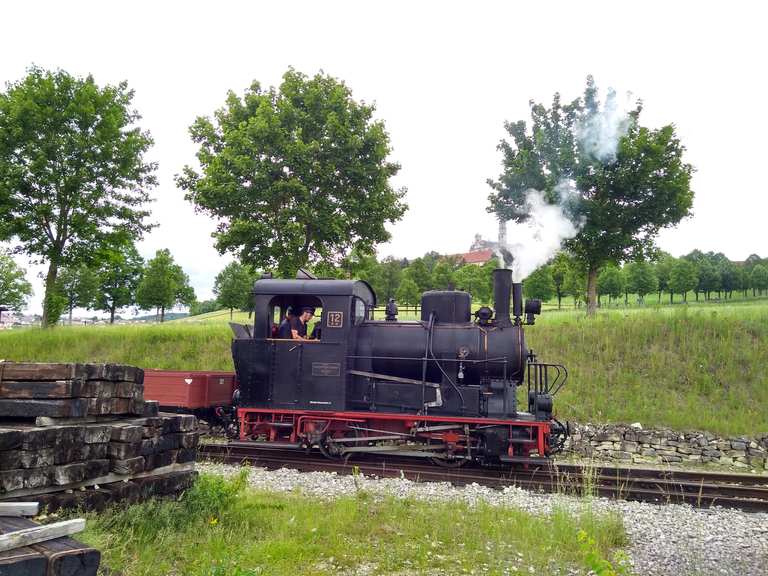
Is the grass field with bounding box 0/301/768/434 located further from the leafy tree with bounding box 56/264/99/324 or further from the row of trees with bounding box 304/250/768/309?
the leafy tree with bounding box 56/264/99/324

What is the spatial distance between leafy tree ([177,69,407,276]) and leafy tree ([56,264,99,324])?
91.8 feet

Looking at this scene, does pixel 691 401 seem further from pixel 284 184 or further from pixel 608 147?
pixel 284 184

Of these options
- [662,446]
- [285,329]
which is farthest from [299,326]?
[662,446]

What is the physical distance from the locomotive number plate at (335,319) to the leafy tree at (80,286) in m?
38.5

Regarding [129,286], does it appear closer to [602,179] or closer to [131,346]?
[131,346]

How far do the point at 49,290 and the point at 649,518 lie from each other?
21007mm

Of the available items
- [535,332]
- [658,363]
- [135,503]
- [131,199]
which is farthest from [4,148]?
[658,363]

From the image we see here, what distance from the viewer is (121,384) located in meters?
5.72

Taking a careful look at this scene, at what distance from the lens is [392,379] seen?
966 cm

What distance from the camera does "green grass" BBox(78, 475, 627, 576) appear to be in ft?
15.8

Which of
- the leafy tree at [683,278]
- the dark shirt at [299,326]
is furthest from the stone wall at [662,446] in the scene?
the leafy tree at [683,278]

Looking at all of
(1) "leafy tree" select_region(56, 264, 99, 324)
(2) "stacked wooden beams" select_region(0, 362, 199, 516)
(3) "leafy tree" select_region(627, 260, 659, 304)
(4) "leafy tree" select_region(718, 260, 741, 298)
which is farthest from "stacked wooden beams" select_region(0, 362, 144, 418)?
(4) "leafy tree" select_region(718, 260, 741, 298)

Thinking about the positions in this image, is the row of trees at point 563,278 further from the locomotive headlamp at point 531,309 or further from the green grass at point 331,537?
the green grass at point 331,537

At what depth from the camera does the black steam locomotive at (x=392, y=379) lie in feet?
30.5
